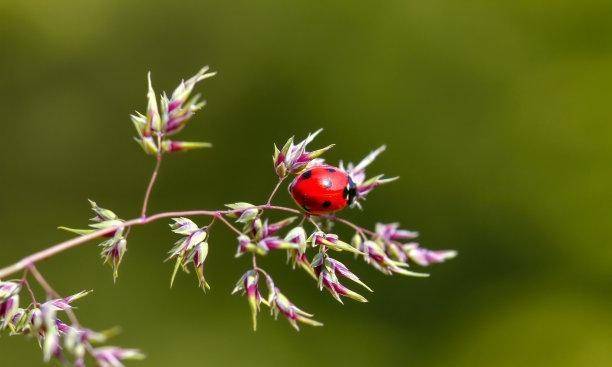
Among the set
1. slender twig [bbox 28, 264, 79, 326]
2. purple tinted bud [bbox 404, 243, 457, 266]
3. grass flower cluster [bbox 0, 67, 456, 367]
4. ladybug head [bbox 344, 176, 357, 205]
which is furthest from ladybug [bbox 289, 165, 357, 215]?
slender twig [bbox 28, 264, 79, 326]

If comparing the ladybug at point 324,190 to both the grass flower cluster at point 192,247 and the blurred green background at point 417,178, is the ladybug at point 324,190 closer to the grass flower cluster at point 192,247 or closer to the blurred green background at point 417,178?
the grass flower cluster at point 192,247

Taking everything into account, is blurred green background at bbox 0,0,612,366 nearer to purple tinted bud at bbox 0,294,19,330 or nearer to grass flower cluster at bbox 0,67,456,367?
grass flower cluster at bbox 0,67,456,367

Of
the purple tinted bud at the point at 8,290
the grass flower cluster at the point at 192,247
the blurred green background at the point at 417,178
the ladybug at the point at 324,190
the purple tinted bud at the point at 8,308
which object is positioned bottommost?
the purple tinted bud at the point at 8,308

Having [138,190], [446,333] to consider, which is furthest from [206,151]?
[446,333]

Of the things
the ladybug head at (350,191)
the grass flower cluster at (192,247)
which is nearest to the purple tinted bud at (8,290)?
the grass flower cluster at (192,247)

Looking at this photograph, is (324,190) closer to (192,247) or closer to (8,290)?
(192,247)

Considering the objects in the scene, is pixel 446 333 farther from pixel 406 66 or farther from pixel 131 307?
pixel 131 307
